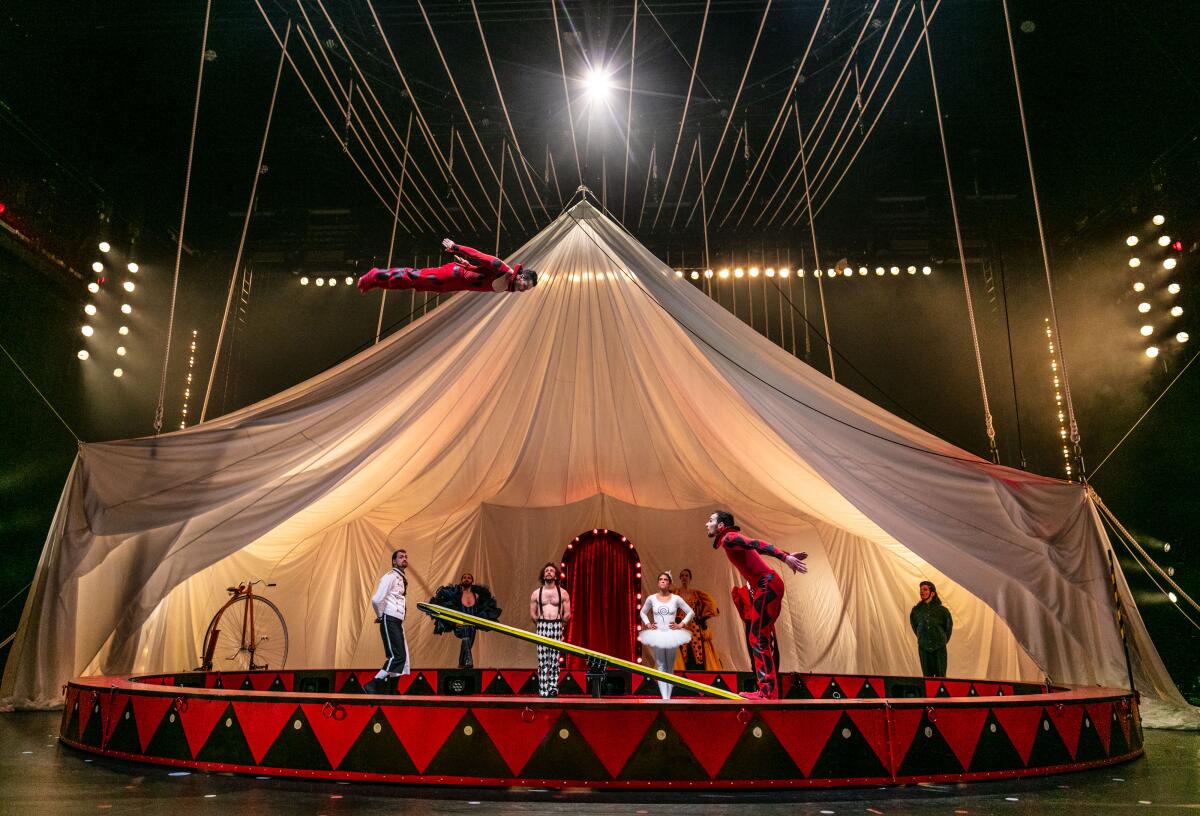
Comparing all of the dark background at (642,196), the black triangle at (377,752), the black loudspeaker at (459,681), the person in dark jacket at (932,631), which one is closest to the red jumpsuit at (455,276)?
the black triangle at (377,752)

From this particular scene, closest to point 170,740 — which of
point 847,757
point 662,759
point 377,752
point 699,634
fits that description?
point 377,752

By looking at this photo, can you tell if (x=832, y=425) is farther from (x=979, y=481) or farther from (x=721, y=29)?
(x=721, y=29)

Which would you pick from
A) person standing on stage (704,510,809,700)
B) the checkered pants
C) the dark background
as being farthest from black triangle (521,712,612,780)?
the dark background

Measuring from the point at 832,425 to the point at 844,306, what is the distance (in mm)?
5952

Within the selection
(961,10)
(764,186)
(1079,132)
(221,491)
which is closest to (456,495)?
(221,491)

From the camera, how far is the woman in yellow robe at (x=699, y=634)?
358 inches

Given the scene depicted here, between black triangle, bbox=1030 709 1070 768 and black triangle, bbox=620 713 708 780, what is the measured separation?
1866mm

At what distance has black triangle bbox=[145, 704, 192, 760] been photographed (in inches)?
170

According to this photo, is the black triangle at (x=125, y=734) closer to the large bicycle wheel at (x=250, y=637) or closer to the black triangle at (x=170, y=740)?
the black triangle at (x=170, y=740)

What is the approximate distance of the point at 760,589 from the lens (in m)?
5.11

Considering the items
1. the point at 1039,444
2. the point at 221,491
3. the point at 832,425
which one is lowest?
the point at 221,491

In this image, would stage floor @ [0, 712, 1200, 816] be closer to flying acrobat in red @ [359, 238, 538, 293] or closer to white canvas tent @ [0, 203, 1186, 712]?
white canvas tent @ [0, 203, 1186, 712]

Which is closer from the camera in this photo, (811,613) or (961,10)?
(961,10)

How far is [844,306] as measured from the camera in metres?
10.7
